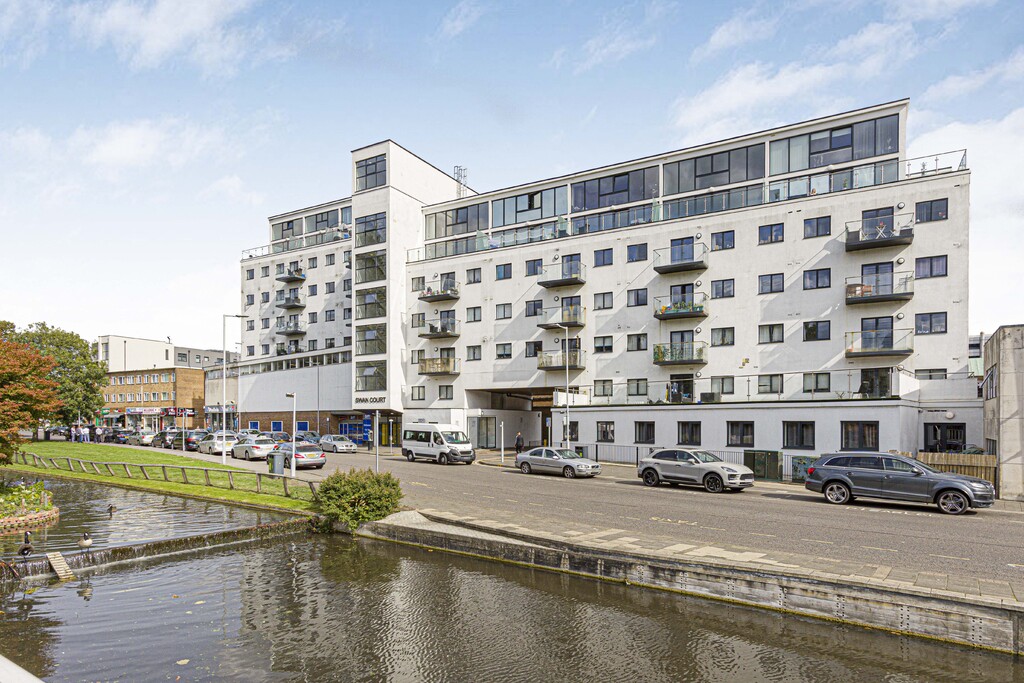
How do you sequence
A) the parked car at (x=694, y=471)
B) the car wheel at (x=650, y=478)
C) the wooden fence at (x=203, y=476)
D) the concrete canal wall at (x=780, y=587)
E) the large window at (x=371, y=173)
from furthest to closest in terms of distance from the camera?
1. the large window at (x=371, y=173)
2. the car wheel at (x=650, y=478)
3. the parked car at (x=694, y=471)
4. the wooden fence at (x=203, y=476)
5. the concrete canal wall at (x=780, y=587)

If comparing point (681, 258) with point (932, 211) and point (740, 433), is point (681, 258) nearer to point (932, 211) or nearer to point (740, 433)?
point (740, 433)

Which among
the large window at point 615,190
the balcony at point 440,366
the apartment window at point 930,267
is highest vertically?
the large window at point 615,190

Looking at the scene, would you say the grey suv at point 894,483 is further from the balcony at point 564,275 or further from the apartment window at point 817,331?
the balcony at point 564,275

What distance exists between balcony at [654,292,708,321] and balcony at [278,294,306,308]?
40611 mm

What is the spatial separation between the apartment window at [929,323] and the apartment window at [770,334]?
277 inches

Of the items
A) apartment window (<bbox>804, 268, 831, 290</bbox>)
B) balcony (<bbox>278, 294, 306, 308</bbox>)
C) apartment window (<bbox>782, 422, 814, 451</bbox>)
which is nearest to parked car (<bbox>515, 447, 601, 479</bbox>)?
apartment window (<bbox>782, 422, 814, 451</bbox>)

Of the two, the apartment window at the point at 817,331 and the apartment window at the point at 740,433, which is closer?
the apartment window at the point at 740,433

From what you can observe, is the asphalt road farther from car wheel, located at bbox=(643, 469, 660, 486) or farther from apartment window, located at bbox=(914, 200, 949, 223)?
apartment window, located at bbox=(914, 200, 949, 223)

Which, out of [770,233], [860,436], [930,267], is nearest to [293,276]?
[770,233]

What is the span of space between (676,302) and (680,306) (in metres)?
0.68

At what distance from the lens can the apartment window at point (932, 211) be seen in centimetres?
3428

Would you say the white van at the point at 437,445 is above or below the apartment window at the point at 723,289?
below

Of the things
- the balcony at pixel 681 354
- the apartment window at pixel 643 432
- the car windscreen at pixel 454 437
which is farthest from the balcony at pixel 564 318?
the car windscreen at pixel 454 437

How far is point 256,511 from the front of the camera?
20.1 m
